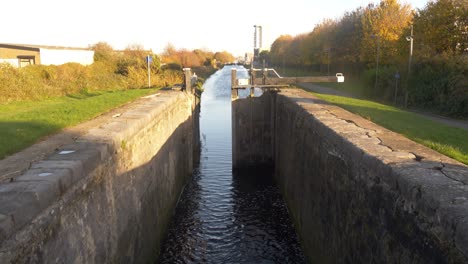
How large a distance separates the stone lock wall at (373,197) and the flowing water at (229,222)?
2.52ft

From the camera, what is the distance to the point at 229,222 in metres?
9.45

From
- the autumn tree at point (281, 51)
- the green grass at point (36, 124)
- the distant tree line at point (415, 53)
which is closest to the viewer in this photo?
the green grass at point (36, 124)

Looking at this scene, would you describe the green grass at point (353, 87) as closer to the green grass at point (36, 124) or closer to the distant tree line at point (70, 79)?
the distant tree line at point (70, 79)

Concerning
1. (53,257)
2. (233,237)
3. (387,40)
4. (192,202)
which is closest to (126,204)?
(53,257)

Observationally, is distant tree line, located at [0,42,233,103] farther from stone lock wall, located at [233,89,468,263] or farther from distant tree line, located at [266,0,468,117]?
distant tree line, located at [266,0,468,117]

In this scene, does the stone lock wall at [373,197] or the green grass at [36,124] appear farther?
the green grass at [36,124]

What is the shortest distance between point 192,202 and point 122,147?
17.1ft

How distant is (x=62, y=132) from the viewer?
6.50 m

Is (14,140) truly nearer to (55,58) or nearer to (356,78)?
(356,78)

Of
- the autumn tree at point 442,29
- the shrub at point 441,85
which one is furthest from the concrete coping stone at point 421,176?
the autumn tree at point 442,29

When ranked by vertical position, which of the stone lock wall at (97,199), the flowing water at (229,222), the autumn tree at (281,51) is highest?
the autumn tree at (281,51)

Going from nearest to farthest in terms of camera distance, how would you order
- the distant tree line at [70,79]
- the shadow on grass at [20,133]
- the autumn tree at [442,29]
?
the shadow on grass at [20,133] < the distant tree line at [70,79] < the autumn tree at [442,29]

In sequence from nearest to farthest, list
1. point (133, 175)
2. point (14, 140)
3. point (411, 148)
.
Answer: point (411, 148), point (14, 140), point (133, 175)

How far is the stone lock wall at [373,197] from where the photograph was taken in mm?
3031
